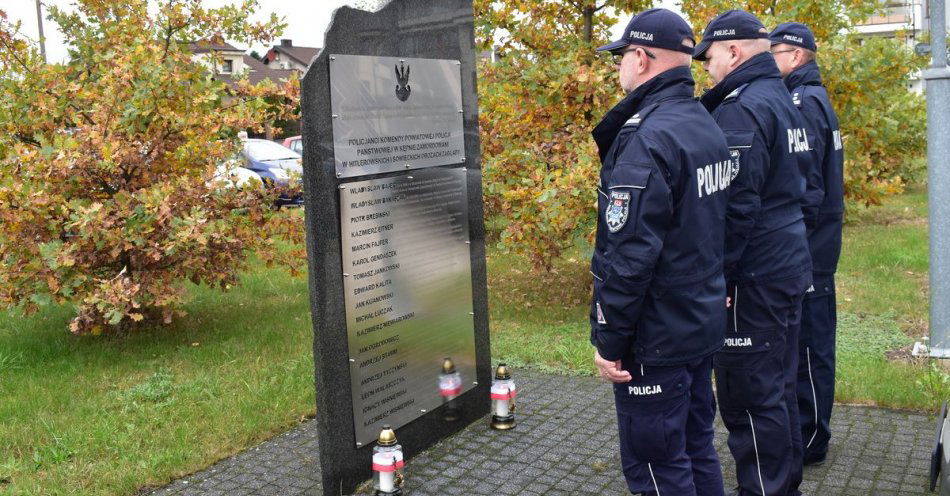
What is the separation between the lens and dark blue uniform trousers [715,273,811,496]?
3.97m

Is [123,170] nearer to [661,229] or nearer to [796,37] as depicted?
[796,37]

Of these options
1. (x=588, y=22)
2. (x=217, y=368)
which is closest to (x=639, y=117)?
(x=217, y=368)

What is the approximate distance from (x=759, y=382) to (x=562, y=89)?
4723 mm

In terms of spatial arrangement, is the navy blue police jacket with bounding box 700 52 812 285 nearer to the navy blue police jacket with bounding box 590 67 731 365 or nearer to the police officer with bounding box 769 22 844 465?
the navy blue police jacket with bounding box 590 67 731 365

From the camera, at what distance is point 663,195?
3277 mm

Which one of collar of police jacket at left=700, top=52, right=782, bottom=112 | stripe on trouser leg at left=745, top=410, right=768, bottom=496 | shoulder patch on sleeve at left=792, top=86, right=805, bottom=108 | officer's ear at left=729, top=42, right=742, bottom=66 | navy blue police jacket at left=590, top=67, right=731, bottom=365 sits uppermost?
officer's ear at left=729, top=42, right=742, bottom=66

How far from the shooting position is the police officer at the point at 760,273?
3.92 metres

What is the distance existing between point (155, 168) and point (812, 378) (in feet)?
17.8

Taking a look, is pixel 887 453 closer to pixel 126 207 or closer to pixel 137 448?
pixel 137 448

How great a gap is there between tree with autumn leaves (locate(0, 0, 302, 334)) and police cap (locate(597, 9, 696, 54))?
168 inches

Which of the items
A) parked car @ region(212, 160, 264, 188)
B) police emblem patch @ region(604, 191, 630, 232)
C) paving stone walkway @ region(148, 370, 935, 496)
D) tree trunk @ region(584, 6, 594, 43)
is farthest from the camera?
tree trunk @ region(584, 6, 594, 43)

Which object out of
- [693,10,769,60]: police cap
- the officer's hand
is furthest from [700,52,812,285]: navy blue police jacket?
the officer's hand

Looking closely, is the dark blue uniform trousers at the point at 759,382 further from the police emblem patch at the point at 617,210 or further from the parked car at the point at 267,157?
the parked car at the point at 267,157

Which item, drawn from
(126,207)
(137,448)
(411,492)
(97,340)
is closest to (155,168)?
(126,207)
